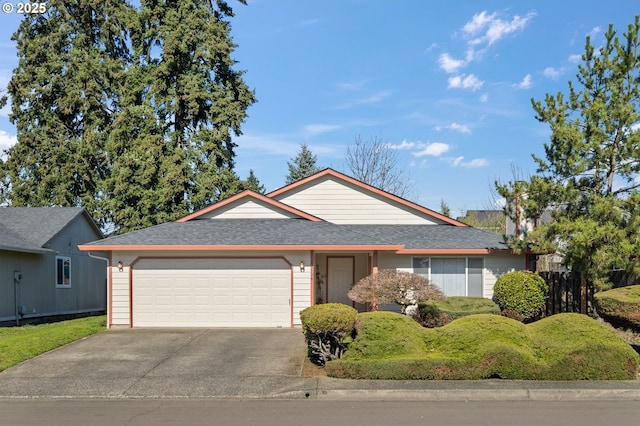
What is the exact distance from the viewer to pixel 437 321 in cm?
1304

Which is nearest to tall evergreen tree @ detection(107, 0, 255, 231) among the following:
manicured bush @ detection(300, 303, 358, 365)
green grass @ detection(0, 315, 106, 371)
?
green grass @ detection(0, 315, 106, 371)

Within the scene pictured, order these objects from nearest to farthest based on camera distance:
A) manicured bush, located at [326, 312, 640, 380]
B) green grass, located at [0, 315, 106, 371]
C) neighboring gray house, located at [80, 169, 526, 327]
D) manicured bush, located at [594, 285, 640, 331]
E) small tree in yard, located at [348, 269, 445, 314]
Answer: manicured bush, located at [326, 312, 640, 380], manicured bush, located at [594, 285, 640, 331], green grass, located at [0, 315, 106, 371], small tree in yard, located at [348, 269, 445, 314], neighboring gray house, located at [80, 169, 526, 327]

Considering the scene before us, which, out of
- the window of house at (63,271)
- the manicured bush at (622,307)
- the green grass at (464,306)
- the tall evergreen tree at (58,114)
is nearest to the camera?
the manicured bush at (622,307)

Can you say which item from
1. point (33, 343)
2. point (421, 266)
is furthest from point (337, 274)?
point (33, 343)

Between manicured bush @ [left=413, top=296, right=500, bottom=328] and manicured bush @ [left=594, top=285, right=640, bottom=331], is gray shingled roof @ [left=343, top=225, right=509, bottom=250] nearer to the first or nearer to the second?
manicured bush @ [left=413, top=296, right=500, bottom=328]

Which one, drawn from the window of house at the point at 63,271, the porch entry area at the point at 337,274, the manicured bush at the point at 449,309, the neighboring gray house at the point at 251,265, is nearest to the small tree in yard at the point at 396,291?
the manicured bush at the point at 449,309

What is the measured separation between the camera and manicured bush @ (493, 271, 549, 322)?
1395 centimetres

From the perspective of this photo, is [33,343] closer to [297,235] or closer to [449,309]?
[297,235]

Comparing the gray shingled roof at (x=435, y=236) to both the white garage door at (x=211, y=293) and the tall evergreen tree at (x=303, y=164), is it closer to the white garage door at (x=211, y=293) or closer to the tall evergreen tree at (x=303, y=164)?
the white garage door at (x=211, y=293)

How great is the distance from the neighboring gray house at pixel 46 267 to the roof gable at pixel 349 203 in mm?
9289

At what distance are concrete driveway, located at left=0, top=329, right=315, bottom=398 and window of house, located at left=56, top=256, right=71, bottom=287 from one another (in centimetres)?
934

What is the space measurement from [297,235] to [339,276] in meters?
3.33

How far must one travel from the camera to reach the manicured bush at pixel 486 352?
29.1 ft

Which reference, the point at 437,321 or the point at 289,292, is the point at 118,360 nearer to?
the point at 289,292
